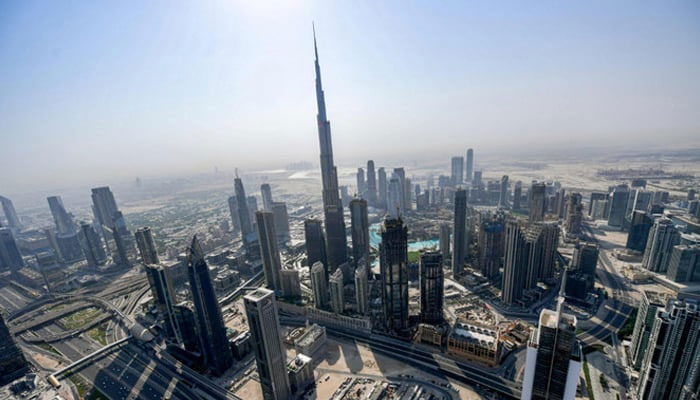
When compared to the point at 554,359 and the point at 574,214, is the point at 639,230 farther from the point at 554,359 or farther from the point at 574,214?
the point at 554,359

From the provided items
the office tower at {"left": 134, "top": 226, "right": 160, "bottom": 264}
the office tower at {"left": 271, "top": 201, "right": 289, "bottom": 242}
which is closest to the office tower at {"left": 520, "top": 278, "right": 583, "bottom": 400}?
the office tower at {"left": 134, "top": 226, "right": 160, "bottom": 264}

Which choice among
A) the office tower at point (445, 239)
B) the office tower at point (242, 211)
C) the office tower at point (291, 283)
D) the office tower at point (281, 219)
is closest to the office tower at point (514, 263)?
the office tower at point (445, 239)

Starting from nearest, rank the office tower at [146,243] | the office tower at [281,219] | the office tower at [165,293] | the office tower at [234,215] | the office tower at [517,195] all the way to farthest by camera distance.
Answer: the office tower at [165,293] → the office tower at [146,243] → the office tower at [281,219] → the office tower at [234,215] → the office tower at [517,195]

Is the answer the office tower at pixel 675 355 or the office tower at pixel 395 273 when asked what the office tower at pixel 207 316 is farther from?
the office tower at pixel 675 355

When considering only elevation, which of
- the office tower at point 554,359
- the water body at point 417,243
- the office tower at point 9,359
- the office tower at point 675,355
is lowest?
the water body at point 417,243

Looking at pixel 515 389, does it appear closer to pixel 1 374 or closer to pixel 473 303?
pixel 473 303

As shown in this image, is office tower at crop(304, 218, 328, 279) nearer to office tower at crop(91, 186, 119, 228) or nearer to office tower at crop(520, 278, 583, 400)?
office tower at crop(520, 278, 583, 400)

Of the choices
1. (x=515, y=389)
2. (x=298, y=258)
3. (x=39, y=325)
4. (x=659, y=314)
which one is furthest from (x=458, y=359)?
(x=39, y=325)
